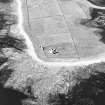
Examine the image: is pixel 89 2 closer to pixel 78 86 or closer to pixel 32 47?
pixel 32 47

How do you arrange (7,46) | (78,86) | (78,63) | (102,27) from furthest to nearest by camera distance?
(102,27) → (7,46) → (78,63) → (78,86)

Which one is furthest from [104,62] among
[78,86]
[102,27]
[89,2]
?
[89,2]

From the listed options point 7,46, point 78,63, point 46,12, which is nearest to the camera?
point 78,63

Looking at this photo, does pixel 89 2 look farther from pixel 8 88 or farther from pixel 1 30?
pixel 8 88

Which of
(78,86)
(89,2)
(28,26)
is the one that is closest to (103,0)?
(89,2)

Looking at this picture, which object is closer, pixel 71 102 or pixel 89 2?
pixel 71 102

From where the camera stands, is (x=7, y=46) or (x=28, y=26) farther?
(x=28, y=26)
